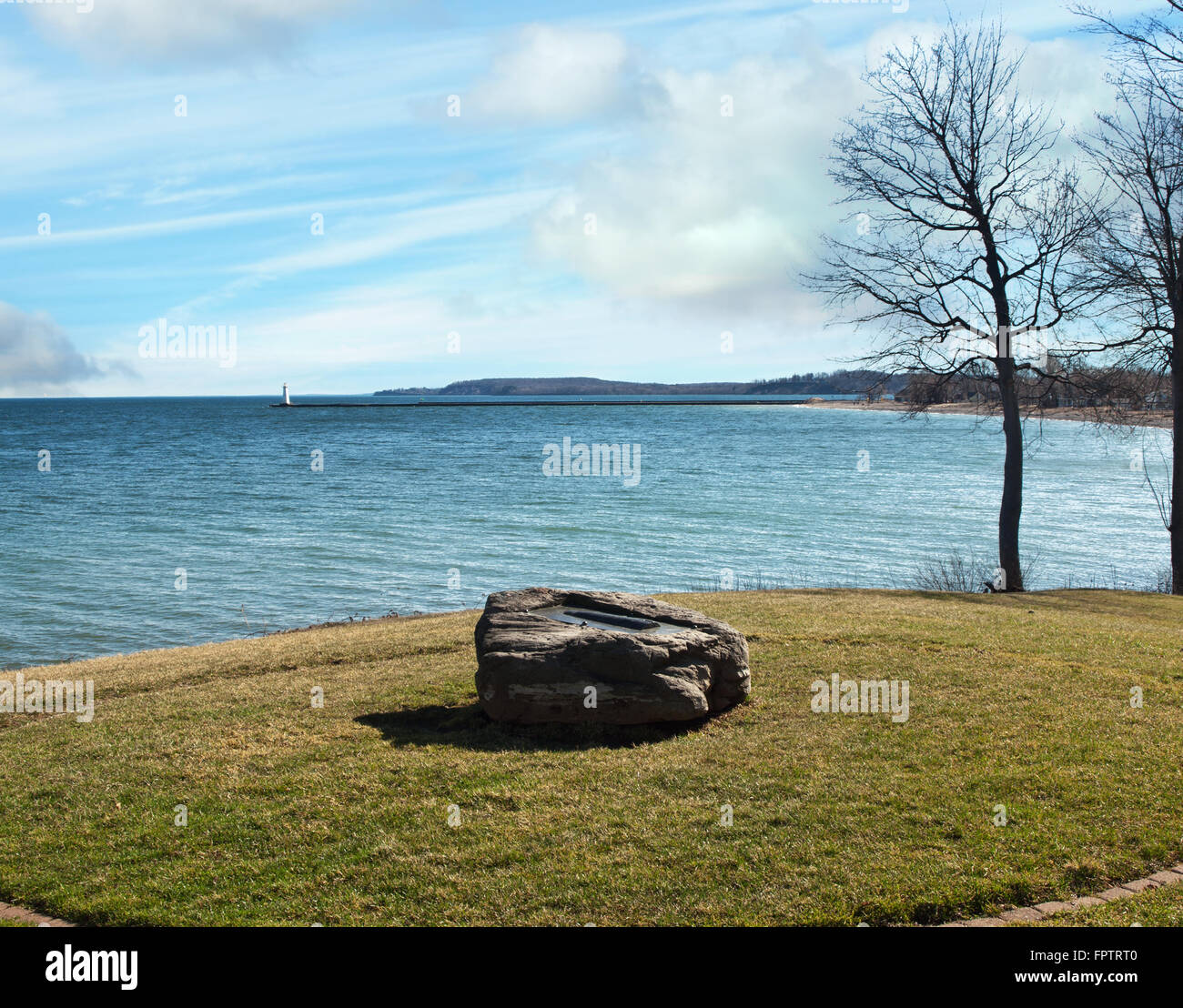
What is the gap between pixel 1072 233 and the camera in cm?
1920

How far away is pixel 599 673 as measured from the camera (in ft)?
28.7

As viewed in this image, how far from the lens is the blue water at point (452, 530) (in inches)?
803

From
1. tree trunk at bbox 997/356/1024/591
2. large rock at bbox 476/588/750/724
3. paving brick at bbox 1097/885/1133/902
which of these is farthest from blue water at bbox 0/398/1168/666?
paving brick at bbox 1097/885/1133/902

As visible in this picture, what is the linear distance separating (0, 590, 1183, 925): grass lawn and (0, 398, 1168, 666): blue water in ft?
30.2

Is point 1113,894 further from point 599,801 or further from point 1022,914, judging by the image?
point 599,801

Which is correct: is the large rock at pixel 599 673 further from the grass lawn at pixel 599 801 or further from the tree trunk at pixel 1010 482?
the tree trunk at pixel 1010 482

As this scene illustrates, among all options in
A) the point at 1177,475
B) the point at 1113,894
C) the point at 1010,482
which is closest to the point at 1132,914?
the point at 1113,894

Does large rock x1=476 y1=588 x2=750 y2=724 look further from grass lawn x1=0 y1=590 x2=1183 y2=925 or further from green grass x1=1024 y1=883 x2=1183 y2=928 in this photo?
green grass x1=1024 y1=883 x2=1183 y2=928

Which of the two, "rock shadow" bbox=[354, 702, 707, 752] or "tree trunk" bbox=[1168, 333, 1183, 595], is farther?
"tree trunk" bbox=[1168, 333, 1183, 595]

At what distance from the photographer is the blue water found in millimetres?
20391
